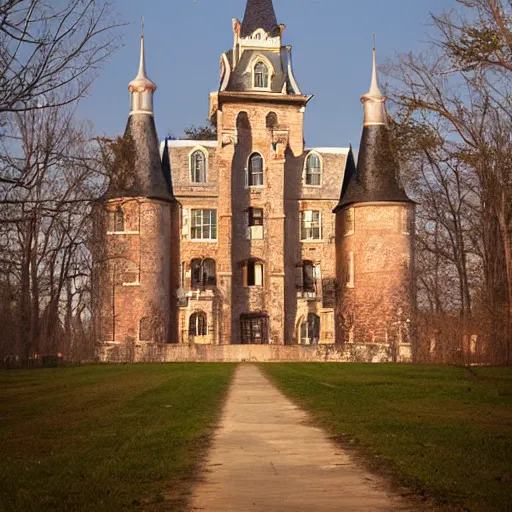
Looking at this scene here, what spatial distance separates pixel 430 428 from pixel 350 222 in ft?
120

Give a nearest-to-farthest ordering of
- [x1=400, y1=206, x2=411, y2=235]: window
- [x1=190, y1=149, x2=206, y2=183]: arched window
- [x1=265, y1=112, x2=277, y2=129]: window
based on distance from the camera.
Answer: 1. [x1=400, y1=206, x2=411, y2=235]: window
2. [x1=190, y1=149, x2=206, y2=183]: arched window
3. [x1=265, y1=112, x2=277, y2=129]: window

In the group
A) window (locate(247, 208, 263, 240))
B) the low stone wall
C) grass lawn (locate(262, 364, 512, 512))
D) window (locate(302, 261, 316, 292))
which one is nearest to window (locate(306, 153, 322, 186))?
window (locate(247, 208, 263, 240))

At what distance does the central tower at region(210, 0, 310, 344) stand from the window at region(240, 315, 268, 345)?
52 mm

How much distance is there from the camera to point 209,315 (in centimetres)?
5034

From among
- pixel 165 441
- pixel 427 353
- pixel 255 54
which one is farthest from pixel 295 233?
pixel 165 441

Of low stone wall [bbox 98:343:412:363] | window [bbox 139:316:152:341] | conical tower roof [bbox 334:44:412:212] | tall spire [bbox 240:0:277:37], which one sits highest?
tall spire [bbox 240:0:277:37]

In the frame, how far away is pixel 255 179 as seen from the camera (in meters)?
52.2

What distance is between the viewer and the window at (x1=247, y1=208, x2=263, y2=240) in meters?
51.9

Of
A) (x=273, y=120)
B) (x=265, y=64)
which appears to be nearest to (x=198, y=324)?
(x=273, y=120)

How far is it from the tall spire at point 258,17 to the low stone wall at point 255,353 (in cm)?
1915

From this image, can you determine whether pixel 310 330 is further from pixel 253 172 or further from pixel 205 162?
pixel 205 162

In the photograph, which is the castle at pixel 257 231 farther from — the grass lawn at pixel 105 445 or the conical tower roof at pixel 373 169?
the grass lawn at pixel 105 445

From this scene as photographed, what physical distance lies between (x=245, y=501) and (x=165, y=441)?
421 centimetres

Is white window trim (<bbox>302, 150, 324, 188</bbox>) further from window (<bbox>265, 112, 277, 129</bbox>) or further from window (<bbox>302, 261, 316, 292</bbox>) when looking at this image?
window (<bbox>302, 261, 316, 292</bbox>)
